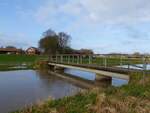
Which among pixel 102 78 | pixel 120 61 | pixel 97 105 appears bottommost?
pixel 102 78

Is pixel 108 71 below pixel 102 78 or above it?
above

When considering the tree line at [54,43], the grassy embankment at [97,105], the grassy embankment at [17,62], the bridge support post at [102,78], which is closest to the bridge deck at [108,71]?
the bridge support post at [102,78]

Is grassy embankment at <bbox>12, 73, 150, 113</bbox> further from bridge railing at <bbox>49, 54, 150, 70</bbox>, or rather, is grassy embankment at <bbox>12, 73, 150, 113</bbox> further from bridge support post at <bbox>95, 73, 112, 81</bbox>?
bridge support post at <bbox>95, 73, 112, 81</bbox>

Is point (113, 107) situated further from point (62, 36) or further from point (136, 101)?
point (62, 36)

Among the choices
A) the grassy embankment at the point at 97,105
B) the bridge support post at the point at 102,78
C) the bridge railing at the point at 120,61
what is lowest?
the bridge support post at the point at 102,78

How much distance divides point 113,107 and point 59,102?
5.60 ft

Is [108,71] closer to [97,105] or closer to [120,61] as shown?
[120,61]

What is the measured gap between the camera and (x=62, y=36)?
6975 cm

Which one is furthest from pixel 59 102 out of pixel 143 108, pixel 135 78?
pixel 135 78

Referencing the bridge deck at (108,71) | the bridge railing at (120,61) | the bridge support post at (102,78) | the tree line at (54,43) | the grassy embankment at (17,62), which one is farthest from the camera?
the tree line at (54,43)

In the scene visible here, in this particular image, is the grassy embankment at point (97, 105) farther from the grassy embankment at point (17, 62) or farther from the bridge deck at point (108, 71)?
the grassy embankment at point (17, 62)

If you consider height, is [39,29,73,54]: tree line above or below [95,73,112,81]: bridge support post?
above

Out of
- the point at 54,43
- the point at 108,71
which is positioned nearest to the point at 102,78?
the point at 108,71

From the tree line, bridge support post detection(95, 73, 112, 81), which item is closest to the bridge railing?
bridge support post detection(95, 73, 112, 81)
